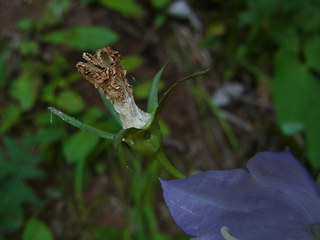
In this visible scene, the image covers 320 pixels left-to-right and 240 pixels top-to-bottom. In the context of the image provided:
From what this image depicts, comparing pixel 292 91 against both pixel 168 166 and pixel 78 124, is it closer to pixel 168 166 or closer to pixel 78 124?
pixel 168 166

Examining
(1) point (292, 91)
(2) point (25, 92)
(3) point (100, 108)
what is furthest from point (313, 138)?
(2) point (25, 92)

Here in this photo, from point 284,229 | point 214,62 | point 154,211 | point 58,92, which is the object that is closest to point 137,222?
point 154,211

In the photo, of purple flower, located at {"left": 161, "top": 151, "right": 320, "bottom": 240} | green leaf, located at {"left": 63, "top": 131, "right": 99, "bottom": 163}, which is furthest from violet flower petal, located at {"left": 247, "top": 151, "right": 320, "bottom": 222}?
green leaf, located at {"left": 63, "top": 131, "right": 99, "bottom": 163}

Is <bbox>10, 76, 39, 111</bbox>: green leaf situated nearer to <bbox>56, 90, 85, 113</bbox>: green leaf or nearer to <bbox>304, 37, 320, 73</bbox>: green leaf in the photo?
<bbox>56, 90, 85, 113</bbox>: green leaf

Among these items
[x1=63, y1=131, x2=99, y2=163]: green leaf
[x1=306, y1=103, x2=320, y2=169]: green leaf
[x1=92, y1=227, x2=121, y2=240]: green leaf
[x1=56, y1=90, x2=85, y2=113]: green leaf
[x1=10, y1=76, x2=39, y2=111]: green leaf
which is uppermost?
[x1=10, y1=76, x2=39, y2=111]: green leaf

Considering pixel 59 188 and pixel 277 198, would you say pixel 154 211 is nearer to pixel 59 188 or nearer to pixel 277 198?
pixel 59 188

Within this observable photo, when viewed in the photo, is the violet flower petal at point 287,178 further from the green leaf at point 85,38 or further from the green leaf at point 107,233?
the green leaf at point 85,38

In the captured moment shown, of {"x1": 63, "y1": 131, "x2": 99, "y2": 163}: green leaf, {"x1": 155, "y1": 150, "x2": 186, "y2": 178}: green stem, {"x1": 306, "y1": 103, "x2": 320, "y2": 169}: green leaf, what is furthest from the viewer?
{"x1": 63, "y1": 131, "x2": 99, "y2": 163}: green leaf

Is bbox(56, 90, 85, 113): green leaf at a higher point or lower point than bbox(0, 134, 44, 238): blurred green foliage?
higher

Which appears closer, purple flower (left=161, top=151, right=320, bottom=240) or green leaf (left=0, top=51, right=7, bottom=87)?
purple flower (left=161, top=151, right=320, bottom=240)
